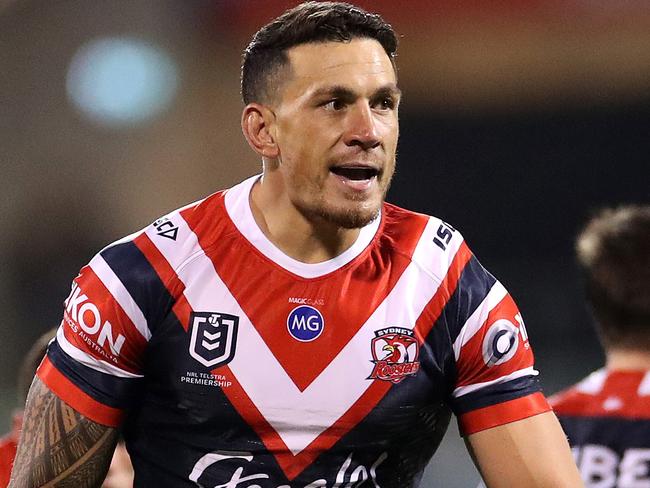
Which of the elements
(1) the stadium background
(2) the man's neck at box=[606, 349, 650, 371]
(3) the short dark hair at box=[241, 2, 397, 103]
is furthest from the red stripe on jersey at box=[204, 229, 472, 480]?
(1) the stadium background

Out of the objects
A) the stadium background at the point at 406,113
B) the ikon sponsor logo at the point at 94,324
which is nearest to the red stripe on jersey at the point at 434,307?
the ikon sponsor logo at the point at 94,324

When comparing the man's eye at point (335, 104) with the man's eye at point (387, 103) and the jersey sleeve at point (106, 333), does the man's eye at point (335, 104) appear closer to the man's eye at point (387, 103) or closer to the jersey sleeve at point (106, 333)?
the man's eye at point (387, 103)

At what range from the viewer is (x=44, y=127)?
1519 centimetres

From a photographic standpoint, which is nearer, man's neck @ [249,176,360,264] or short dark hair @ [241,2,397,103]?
short dark hair @ [241,2,397,103]

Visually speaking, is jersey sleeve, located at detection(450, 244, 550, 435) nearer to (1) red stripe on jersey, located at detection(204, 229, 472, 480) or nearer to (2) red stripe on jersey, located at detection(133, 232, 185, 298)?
(1) red stripe on jersey, located at detection(204, 229, 472, 480)

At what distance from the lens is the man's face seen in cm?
332

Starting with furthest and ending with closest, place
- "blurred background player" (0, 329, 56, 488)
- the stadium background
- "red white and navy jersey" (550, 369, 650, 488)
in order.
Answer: the stadium background → "blurred background player" (0, 329, 56, 488) → "red white and navy jersey" (550, 369, 650, 488)

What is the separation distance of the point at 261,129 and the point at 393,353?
68 cm

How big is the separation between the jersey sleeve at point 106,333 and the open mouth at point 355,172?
0.52 metres

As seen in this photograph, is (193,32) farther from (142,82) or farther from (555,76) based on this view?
(555,76)

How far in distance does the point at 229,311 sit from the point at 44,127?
1222 centimetres

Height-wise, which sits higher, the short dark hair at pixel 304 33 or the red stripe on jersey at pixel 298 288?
the short dark hair at pixel 304 33

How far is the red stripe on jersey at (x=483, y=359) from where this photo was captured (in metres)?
3.38

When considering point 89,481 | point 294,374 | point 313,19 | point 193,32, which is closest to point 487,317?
point 294,374
